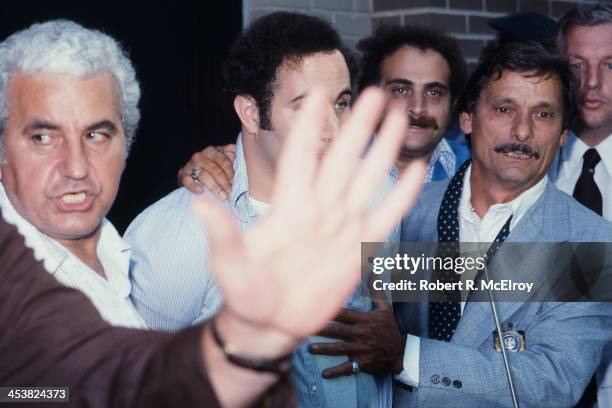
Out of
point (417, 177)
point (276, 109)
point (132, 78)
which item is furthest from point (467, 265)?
point (417, 177)

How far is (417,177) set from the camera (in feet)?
3.56

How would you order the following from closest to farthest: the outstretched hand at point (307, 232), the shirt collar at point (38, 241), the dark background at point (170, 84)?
the outstretched hand at point (307, 232) → the shirt collar at point (38, 241) → the dark background at point (170, 84)

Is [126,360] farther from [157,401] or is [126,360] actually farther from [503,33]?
[503,33]

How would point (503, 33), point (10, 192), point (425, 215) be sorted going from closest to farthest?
1. point (10, 192)
2. point (425, 215)
3. point (503, 33)

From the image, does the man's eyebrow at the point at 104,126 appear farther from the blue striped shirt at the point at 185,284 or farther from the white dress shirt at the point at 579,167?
the white dress shirt at the point at 579,167

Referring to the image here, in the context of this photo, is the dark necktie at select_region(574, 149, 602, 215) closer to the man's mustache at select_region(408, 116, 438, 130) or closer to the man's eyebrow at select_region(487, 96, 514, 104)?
the man's eyebrow at select_region(487, 96, 514, 104)

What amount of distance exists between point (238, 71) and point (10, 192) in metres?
1.19

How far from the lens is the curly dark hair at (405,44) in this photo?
12.7 feet

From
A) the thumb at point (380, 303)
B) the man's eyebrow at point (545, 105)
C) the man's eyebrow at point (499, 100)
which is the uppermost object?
the man's eyebrow at point (499, 100)

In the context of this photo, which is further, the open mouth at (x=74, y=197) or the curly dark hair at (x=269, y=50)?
the curly dark hair at (x=269, y=50)

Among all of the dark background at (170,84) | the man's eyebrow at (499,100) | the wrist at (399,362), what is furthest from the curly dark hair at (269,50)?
the wrist at (399,362)

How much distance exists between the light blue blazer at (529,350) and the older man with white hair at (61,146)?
3.90ft

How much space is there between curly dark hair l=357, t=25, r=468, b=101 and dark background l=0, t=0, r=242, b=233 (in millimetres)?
628

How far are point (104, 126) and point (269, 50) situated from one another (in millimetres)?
1042
